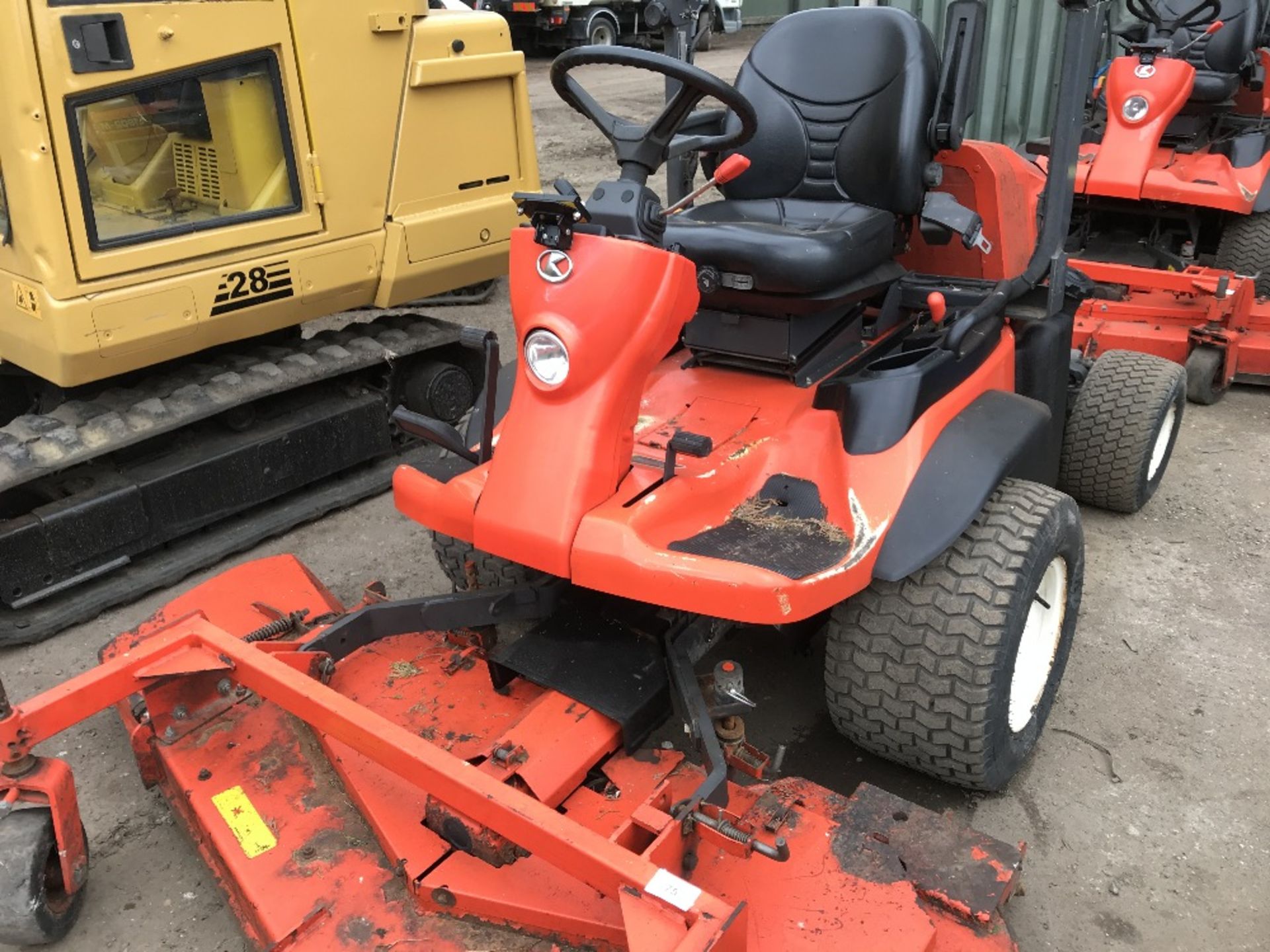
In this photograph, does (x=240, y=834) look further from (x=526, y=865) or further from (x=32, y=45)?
(x=32, y=45)

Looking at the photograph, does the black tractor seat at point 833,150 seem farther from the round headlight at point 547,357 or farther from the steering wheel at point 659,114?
the round headlight at point 547,357

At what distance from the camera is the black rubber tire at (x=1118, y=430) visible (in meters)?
3.96

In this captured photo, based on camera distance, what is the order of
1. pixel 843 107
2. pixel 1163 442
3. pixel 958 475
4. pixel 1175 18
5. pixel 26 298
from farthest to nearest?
pixel 1175 18
pixel 1163 442
pixel 26 298
pixel 843 107
pixel 958 475

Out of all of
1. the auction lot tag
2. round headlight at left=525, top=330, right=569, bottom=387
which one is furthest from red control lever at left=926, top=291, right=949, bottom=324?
the auction lot tag

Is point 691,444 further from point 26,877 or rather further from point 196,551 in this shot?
point 196,551

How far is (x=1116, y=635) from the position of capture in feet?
11.4

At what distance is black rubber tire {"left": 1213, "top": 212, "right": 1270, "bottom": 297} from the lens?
5812mm

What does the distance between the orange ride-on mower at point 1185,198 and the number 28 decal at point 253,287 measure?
3.36 meters

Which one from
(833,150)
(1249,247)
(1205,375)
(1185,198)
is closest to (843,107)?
(833,150)

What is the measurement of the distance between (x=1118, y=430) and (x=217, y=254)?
3179 millimetres

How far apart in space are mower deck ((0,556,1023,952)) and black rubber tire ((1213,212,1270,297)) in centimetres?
476

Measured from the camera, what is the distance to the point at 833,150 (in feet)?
11.0

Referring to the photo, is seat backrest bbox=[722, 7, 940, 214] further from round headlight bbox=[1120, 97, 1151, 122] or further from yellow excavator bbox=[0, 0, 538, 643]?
round headlight bbox=[1120, 97, 1151, 122]

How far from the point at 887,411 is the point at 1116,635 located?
→ 4.46 feet
